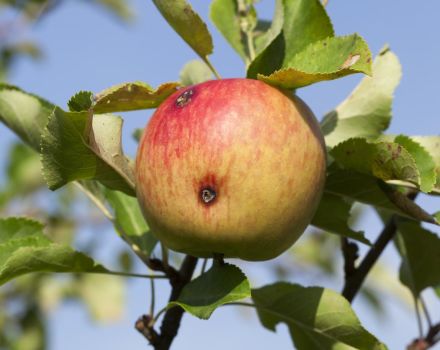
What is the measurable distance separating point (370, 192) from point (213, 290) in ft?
1.04

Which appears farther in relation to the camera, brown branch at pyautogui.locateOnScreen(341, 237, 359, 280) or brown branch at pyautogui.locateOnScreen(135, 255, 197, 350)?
brown branch at pyautogui.locateOnScreen(341, 237, 359, 280)

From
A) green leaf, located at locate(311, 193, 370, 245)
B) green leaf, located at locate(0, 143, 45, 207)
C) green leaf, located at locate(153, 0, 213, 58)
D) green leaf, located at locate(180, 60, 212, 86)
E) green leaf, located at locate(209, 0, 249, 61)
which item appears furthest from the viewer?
green leaf, located at locate(0, 143, 45, 207)

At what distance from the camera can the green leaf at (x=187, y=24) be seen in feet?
3.60

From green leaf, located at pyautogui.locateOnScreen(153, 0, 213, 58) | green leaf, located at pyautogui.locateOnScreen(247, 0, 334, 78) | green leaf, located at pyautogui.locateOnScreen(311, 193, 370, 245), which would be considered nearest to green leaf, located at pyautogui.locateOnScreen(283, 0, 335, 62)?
green leaf, located at pyautogui.locateOnScreen(247, 0, 334, 78)

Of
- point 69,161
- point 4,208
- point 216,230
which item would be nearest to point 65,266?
point 69,161

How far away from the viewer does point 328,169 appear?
1.18 meters

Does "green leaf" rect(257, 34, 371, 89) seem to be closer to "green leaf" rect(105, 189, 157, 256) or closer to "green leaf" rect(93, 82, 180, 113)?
"green leaf" rect(93, 82, 180, 113)

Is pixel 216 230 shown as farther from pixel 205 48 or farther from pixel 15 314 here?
pixel 15 314

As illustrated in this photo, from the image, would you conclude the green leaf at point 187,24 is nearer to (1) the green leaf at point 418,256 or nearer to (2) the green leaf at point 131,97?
(2) the green leaf at point 131,97

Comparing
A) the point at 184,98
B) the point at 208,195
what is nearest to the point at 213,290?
the point at 208,195

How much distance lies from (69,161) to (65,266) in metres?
0.21

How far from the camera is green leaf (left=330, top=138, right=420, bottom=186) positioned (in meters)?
1.02

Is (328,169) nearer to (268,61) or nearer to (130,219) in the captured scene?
(268,61)

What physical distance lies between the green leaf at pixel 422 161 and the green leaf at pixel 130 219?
49 cm
